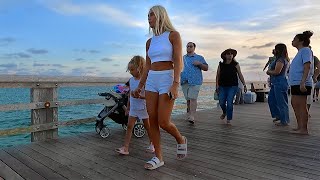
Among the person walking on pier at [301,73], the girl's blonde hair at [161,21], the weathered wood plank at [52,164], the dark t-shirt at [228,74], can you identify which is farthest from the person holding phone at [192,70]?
the weathered wood plank at [52,164]

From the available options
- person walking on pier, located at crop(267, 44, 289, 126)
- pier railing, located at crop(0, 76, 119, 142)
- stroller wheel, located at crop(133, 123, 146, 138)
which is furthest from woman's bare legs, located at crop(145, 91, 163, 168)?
person walking on pier, located at crop(267, 44, 289, 126)

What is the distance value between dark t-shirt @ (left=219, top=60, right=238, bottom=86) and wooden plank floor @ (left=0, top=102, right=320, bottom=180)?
1183 millimetres

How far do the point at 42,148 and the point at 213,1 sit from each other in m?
6.39

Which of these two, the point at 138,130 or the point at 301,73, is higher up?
the point at 301,73

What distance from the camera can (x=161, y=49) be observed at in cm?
323

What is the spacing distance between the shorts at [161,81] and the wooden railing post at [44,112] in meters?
2.41

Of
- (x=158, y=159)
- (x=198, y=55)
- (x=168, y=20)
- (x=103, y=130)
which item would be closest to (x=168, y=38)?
(x=168, y=20)

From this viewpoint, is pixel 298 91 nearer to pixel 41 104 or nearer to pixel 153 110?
pixel 153 110

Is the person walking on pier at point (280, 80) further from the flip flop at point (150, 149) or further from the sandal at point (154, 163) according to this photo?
the sandal at point (154, 163)

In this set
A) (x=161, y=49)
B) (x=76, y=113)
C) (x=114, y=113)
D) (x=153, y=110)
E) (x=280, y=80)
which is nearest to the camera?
(x=161, y=49)

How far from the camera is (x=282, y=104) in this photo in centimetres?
623

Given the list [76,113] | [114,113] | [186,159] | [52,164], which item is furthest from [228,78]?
[76,113]

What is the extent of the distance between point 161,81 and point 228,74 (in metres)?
3.47

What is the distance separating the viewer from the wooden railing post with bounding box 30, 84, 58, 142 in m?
4.87
